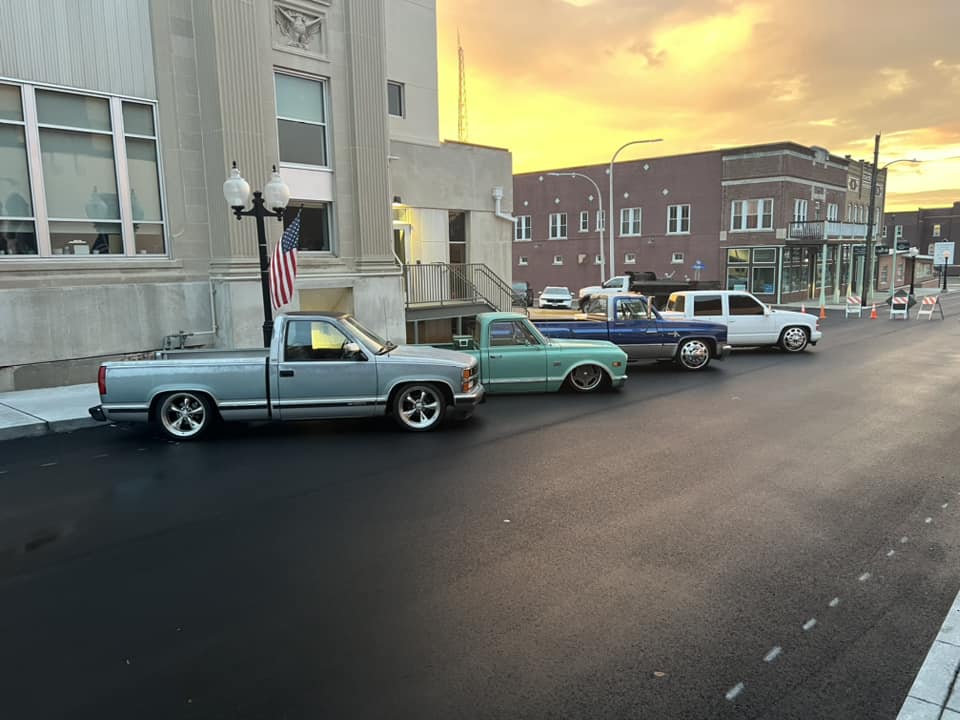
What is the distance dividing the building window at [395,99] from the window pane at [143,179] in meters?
8.21

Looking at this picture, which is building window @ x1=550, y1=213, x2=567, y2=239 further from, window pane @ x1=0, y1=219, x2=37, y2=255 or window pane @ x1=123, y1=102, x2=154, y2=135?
window pane @ x1=0, y1=219, x2=37, y2=255

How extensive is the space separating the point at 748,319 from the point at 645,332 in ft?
15.1

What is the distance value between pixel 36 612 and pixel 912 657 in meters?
5.60

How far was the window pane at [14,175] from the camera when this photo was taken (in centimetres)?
1238

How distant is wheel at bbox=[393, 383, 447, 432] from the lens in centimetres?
922


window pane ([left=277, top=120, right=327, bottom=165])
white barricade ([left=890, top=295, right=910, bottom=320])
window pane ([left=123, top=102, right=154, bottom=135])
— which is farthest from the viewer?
white barricade ([left=890, top=295, right=910, bottom=320])

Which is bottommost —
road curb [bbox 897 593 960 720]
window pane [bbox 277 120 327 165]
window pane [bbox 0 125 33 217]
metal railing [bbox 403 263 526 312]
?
road curb [bbox 897 593 960 720]

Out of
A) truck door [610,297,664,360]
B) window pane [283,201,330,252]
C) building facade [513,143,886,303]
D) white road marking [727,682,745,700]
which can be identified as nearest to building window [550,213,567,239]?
building facade [513,143,886,303]

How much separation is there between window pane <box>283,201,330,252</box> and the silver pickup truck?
7741 millimetres

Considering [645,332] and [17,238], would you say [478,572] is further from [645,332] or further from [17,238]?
[17,238]

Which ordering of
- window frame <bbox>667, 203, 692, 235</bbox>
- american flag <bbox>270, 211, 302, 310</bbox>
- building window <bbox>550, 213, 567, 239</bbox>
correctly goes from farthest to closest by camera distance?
building window <bbox>550, 213, 567, 239</bbox>
window frame <bbox>667, 203, 692, 235</bbox>
american flag <bbox>270, 211, 302, 310</bbox>

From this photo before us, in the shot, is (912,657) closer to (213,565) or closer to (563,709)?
(563,709)

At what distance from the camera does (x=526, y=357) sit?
11688 mm

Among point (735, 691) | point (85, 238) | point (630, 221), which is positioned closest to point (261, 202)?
point (85, 238)
